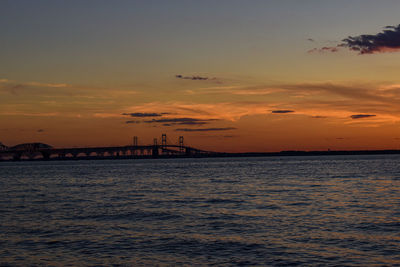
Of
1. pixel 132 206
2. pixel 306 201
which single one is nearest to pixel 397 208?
pixel 306 201

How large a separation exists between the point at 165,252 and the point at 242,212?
11934 millimetres

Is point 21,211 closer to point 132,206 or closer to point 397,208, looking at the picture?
point 132,206

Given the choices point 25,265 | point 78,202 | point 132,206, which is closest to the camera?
point 25,265

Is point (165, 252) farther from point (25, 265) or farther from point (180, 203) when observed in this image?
point (180, 203)

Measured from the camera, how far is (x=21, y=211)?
31.2 metres

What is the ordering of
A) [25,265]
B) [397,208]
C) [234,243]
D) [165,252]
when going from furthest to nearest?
1. [397,208]
2. [234,243]
3. [165,252]
4. [25,265]

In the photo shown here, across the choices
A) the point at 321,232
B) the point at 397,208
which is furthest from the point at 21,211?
the point at 397,208

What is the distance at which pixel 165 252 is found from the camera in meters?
17.9

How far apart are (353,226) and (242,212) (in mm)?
7712

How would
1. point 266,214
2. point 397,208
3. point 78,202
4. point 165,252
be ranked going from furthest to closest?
1. point 78,202
2. point 397,208
3. point 266,214
4. point 165,252

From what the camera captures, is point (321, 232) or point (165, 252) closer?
point (165, 252)

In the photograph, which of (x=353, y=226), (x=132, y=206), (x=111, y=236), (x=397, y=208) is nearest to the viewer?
(x=111, y=236)

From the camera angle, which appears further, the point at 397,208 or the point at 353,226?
the point at 397,208

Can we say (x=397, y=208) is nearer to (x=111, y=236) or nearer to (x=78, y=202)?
(x=111, y=236)
